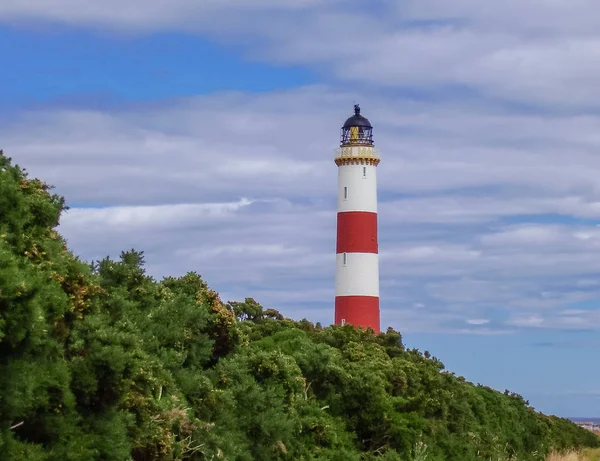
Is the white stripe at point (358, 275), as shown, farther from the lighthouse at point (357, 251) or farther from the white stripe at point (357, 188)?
the white stripe at point (357, 188)

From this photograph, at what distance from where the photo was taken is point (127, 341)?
17.4m

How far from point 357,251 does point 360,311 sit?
2.62m

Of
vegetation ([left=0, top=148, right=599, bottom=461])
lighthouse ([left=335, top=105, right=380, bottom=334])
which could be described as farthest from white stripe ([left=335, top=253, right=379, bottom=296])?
vegetation ([left=0, top=148, right=599, bottom=461])

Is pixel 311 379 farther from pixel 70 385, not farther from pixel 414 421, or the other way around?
pixel 70 385

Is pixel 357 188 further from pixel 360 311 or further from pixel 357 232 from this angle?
pixel 360 311

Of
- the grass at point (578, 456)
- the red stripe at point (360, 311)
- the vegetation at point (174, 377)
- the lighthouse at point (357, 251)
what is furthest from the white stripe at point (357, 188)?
the vegetation at point (174, 377)

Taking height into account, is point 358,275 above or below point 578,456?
above

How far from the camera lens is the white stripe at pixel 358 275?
54812mm

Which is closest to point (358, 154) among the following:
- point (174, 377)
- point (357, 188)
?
point (357, 188)

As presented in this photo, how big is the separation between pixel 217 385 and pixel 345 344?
1500 centimetres

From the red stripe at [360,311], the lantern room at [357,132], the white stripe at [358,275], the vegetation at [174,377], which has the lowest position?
the vegetation at [174,377]

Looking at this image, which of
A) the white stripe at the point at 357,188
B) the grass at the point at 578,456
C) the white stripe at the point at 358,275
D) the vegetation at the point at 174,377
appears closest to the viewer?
the vegetation at the point at 174,377

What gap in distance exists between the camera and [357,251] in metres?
54.7

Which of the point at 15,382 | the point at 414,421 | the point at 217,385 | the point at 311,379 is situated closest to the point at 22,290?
the point at 15,382
